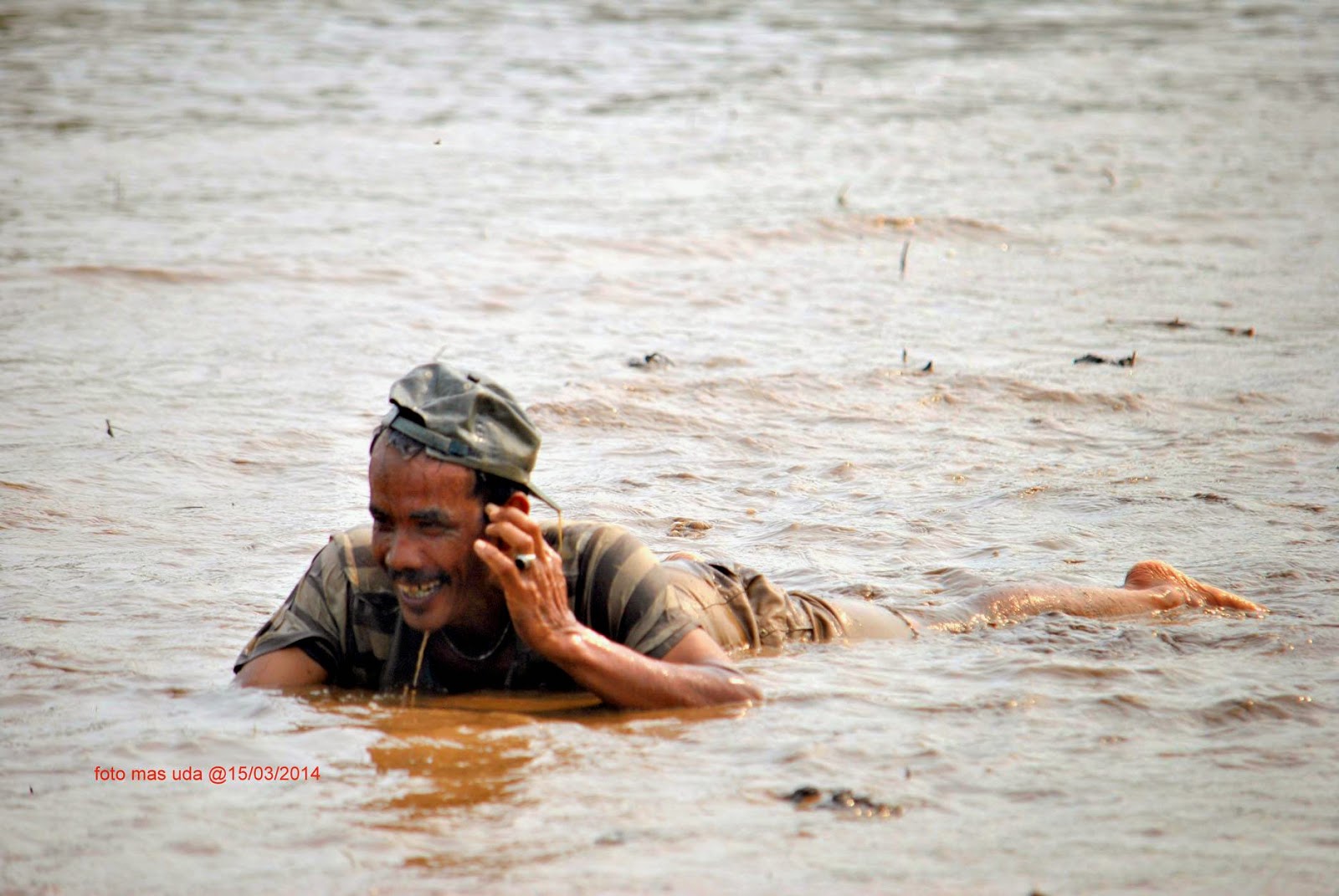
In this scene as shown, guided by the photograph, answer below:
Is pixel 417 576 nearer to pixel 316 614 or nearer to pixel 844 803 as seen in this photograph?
pixel 316 614

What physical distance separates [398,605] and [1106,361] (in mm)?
5775

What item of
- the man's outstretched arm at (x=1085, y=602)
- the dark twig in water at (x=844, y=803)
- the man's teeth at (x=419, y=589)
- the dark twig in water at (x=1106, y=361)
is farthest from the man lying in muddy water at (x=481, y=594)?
the dark twig in water at (x=1106, y=361)

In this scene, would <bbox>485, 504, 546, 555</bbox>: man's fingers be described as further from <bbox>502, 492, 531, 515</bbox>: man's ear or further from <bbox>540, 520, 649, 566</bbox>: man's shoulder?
<bbox>540, 520, 649, 566</bbox>: man's shoulder

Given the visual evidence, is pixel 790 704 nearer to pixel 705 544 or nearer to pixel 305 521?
pixel 705 544

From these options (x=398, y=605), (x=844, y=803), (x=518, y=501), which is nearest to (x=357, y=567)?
(x=398, y=605)

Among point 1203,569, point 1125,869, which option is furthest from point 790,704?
point 1203,569

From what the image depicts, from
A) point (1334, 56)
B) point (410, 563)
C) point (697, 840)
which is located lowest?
point (697, 840)

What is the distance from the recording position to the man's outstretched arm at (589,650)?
383 cm

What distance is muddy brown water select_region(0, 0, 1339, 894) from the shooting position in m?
3.63

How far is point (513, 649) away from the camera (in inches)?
171

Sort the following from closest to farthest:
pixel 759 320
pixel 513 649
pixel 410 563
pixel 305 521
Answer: pixel 410 563 < pixel 513 649 < pixel 305 521 < pixel 759 320

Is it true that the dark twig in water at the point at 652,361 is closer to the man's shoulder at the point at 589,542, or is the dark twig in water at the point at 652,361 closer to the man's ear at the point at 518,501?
the man's shoulder at the point at 589,542

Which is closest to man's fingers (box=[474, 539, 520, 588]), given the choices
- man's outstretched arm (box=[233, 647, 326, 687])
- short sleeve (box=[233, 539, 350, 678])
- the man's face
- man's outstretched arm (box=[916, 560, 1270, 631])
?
the man's face

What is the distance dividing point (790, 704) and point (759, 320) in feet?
19.0
